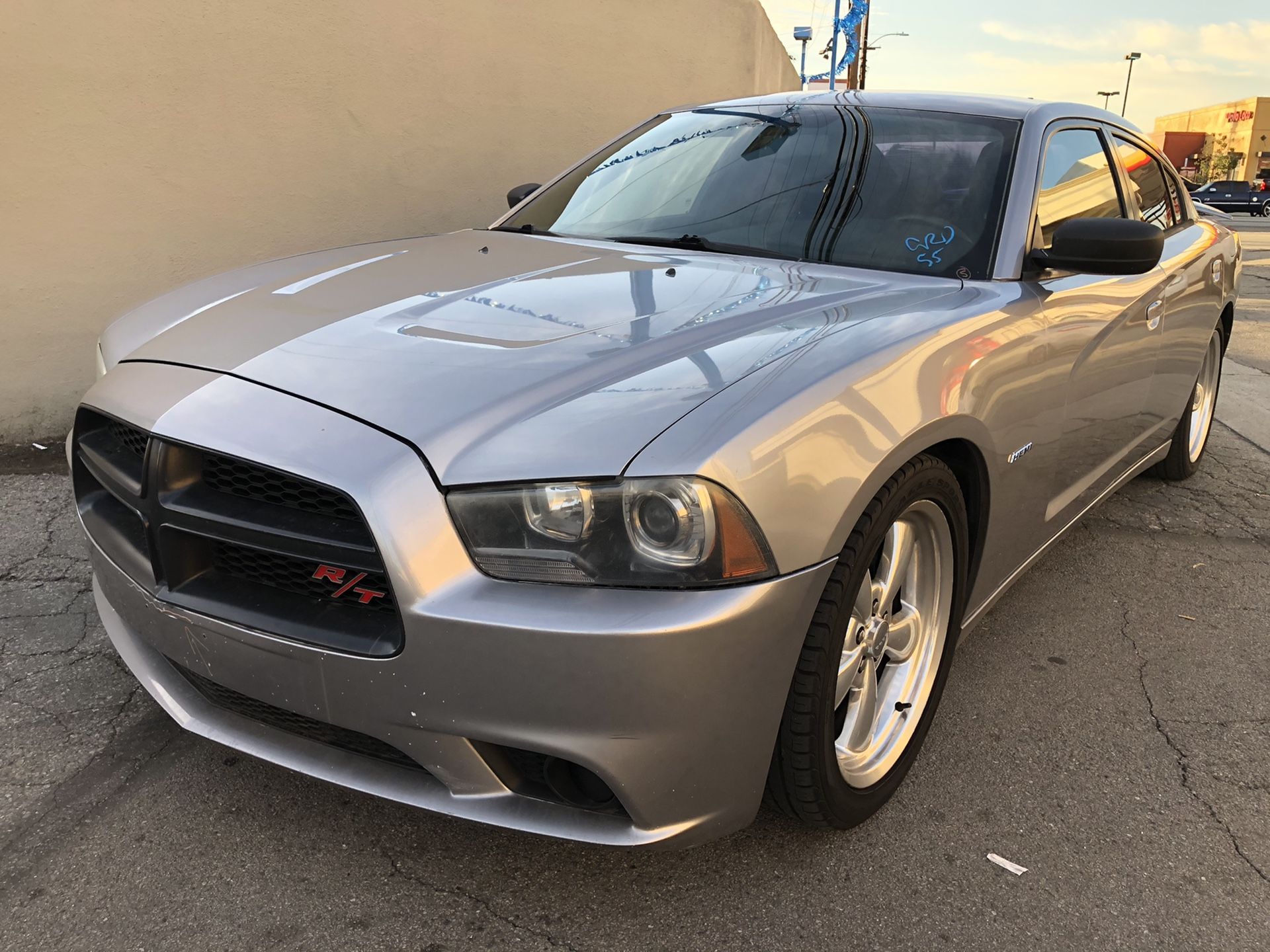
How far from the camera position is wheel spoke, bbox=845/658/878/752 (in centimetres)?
221

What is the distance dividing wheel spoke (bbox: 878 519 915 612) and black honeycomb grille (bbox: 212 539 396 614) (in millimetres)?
1053

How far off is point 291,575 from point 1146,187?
11.8ft

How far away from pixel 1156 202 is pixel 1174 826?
268cm

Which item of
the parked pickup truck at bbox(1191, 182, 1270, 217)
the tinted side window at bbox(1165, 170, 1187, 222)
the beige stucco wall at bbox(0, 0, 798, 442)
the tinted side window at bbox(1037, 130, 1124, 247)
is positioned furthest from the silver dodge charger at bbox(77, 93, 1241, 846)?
the parked pickup truck at bbox(1191, 182, 1270, 217)

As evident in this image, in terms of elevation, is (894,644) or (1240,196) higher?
(894,644)

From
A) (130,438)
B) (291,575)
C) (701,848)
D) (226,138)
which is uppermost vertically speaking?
(226,138)

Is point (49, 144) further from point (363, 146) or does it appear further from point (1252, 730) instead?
point (1252, 730)

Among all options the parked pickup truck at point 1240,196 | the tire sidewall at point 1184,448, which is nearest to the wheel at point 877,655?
the tire sidewall at point 1184,448

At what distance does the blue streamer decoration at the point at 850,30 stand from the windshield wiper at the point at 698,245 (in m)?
20.7

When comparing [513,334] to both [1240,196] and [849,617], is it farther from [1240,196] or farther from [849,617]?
[1240,196]

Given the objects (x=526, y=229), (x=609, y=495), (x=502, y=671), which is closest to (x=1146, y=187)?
(x=526, y=229)

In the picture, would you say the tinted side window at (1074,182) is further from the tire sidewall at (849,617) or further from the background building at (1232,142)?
the background building at (1232,142)

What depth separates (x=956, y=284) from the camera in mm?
2529

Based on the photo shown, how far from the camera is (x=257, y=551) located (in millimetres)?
1779
